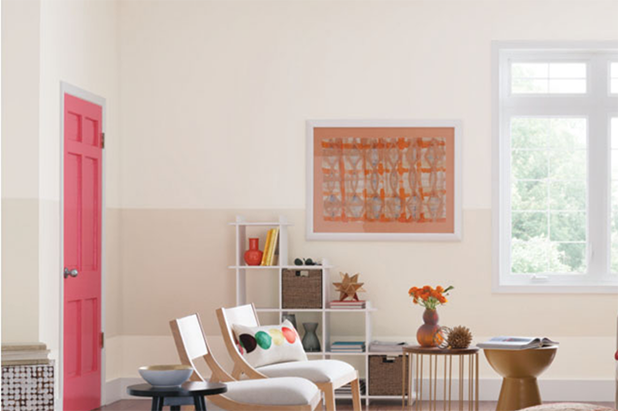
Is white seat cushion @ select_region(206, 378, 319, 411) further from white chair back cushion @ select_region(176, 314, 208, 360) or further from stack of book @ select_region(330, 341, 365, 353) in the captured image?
stack of book @ select_region(330, 341, 365, 353)

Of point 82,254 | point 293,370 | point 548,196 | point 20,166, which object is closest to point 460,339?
point 293,370

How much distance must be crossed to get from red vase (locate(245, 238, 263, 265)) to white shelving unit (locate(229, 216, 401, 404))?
7 centimetres

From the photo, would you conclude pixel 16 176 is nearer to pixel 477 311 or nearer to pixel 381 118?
pixel 381 118

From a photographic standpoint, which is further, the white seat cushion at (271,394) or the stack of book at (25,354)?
the stack of book at (25,354)

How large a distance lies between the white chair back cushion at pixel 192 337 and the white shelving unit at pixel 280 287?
1803 millimetres

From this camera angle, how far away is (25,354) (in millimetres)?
4773

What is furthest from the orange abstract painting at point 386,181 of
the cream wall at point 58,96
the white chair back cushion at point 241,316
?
the cream wall at point 58,96

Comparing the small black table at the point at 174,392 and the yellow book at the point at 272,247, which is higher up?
the yellow book at the point at 272,247

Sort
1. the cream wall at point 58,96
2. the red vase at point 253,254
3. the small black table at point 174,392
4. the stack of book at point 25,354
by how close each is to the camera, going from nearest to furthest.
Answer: the small black table at point 174,392 → the stack of book at point 25,354 → the cream wall at point 58,96 → the red vase at point 253,254

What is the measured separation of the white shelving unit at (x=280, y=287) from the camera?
617 centimetres

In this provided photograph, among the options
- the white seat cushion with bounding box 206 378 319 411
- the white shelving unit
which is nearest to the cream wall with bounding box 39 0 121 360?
the white shelving unit

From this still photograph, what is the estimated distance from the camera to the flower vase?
6.21 meters

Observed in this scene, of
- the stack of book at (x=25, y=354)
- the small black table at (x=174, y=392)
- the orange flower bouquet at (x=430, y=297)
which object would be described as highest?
the orange flower bouquet at (x=430, y=297)

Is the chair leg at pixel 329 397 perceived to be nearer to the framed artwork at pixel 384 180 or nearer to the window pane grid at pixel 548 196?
the framed artwork at pixel 384 180
